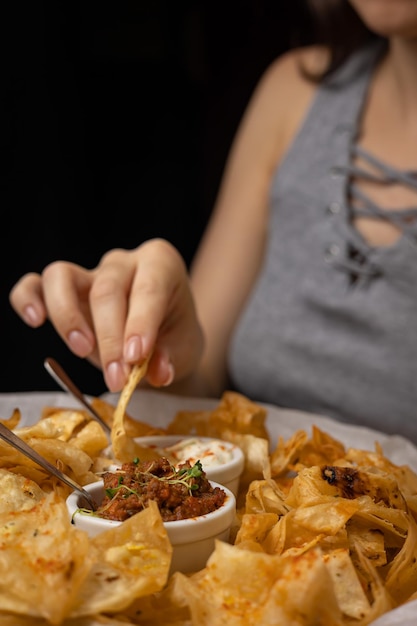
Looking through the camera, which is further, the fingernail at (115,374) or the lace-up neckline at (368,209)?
the lace-up neckline at (368,209)

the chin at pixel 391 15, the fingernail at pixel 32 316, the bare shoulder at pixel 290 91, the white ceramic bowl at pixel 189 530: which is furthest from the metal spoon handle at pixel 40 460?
the bare shoulder at pixel 290 91

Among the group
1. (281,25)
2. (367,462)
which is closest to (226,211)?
(367,462)

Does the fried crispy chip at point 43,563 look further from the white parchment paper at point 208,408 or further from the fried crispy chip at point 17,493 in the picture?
the white parchment paper at point 208,408

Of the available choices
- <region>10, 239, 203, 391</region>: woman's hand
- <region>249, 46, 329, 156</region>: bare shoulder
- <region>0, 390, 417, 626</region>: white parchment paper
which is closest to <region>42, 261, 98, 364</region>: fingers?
<region>10, 239, 203, 391</region>: woman's hand

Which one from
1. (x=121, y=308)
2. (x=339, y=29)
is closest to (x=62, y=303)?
(x=121, y=308)

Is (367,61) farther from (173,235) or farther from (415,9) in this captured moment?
(173,235)
